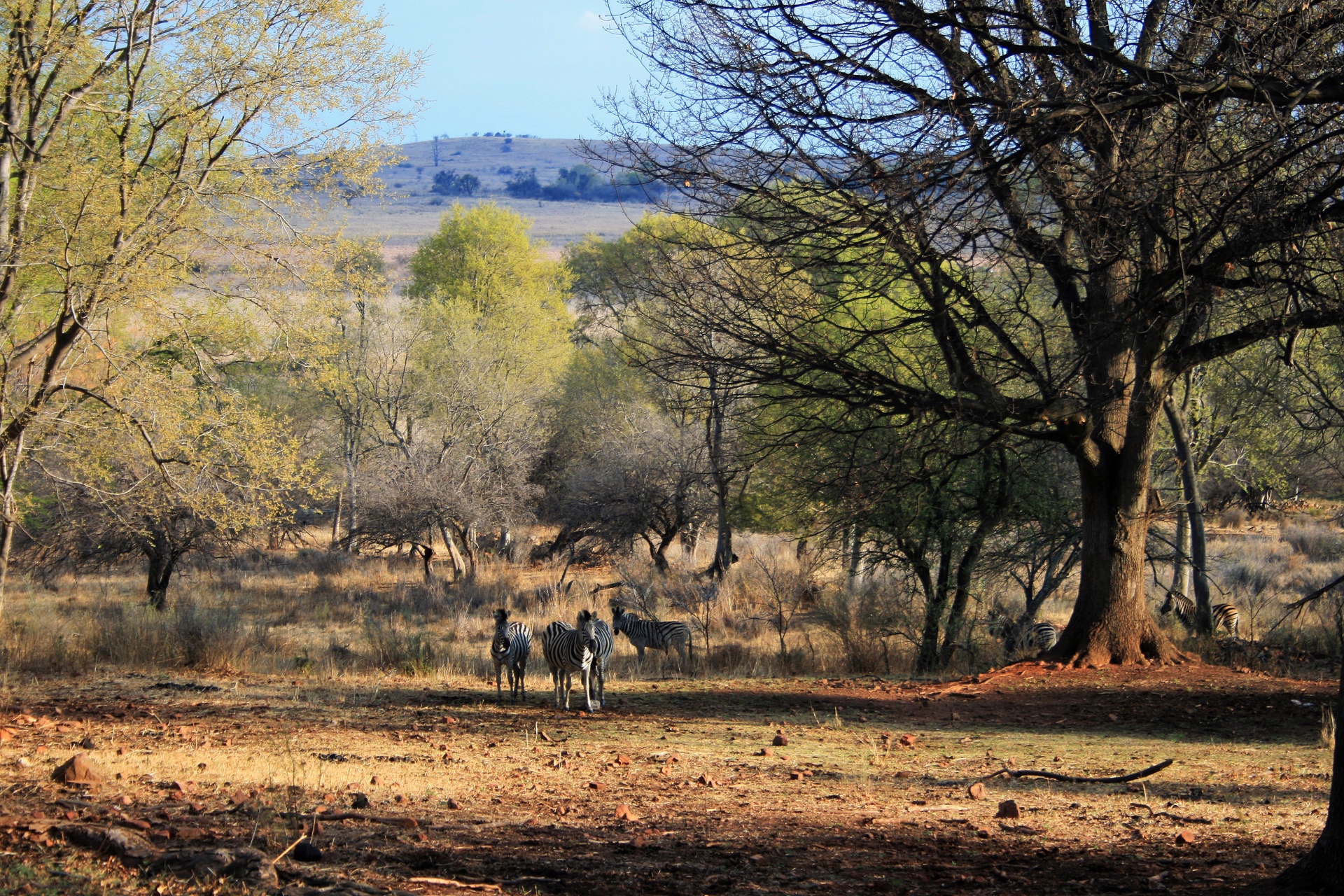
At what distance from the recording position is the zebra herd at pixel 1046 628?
17.6 metres

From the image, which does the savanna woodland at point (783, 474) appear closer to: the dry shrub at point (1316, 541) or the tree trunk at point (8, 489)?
the tree trunk at point (8, 489)

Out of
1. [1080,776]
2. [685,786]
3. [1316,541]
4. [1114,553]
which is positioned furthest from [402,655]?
[1316,541]

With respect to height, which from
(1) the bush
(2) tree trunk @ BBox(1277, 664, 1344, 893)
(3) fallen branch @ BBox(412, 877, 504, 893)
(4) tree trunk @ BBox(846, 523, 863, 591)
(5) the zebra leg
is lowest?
(5) the zebra leg

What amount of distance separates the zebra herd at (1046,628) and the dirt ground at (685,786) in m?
5.83

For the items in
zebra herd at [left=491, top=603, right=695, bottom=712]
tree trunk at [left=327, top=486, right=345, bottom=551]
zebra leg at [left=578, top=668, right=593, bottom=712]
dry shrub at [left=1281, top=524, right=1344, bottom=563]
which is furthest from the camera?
tree trunk at [left=327, top=486, right=345, bottom=551]

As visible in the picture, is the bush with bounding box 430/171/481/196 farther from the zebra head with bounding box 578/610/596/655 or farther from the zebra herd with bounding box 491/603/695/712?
the zebra head with bounding box 578/610/596/655

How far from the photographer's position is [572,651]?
1093 cm

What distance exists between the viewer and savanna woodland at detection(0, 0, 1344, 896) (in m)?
5.55

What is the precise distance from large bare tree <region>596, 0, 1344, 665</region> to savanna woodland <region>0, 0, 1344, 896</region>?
73 millimetres

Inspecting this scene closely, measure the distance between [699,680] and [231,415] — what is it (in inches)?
293

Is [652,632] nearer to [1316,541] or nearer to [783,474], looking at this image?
[783,474]

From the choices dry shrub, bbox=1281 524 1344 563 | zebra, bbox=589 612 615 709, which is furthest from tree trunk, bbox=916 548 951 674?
dry shrub, bbox=1281 524 1344 563

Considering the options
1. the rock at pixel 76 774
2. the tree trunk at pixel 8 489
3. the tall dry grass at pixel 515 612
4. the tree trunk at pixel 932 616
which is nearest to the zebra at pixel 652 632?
the tall dry grass at pixel 515 612

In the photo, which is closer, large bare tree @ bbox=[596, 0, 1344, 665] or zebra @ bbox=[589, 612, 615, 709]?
large bare tree @ bbox=[596, 0, 1344, 665]
